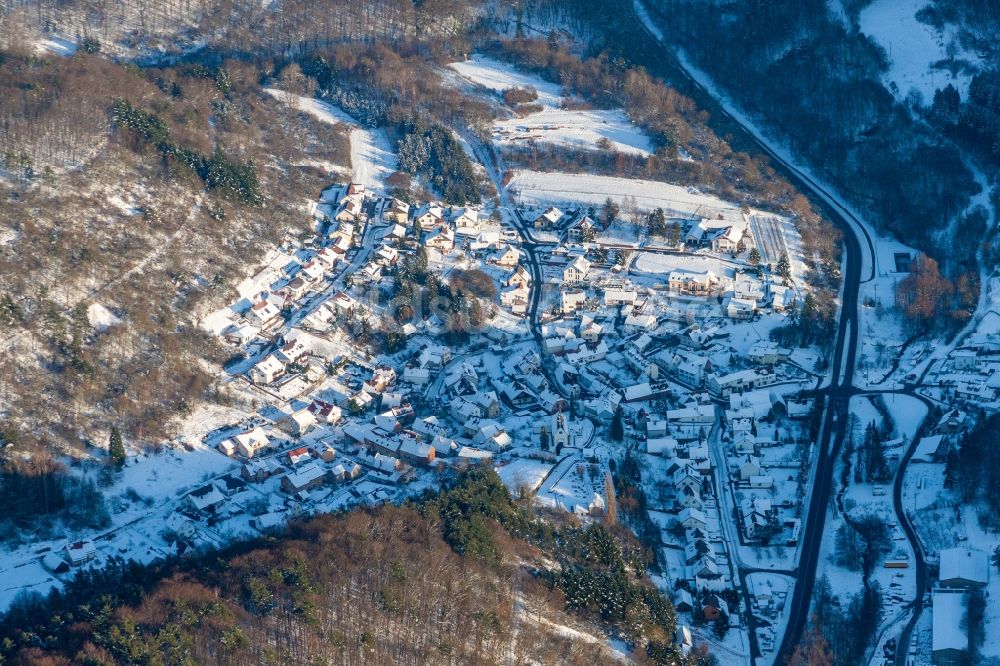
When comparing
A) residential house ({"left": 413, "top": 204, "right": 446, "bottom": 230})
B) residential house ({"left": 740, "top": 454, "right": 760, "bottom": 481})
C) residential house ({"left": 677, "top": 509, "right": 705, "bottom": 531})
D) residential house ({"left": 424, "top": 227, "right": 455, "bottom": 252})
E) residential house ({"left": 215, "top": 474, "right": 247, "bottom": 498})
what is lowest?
residential house ({"left": 215, "top": 474, "right": 247, "bottom": 498})

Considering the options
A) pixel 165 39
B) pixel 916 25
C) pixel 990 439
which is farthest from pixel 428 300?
pixel 916 25

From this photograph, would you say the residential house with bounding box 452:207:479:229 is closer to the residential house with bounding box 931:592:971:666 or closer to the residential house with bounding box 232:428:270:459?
the residential house with bounding box 232:428:270:459

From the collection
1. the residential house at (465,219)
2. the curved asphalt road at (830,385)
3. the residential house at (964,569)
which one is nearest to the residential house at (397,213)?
the residential house at (465,219)

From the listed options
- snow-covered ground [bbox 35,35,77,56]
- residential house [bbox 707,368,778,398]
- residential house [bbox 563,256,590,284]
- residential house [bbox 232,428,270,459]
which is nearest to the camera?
residential house [bbox 232,428,270,459]

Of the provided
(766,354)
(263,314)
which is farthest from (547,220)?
(263,314)

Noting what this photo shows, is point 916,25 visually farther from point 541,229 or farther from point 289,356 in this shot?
point 289,356

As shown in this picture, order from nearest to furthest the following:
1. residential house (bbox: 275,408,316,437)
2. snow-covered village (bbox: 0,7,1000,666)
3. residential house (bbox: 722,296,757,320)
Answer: snow-covered village (bbox: 0,7,1000,666), residential house (bbox: 275,408,316,437), residential house (bbox: 722,296,757,320)

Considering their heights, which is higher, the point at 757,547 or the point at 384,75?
the point at 384,75

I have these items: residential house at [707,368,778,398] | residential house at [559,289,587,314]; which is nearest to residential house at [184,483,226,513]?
residential house at [559,289,587,314]
